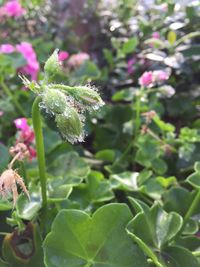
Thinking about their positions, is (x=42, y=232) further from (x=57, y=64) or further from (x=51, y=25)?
(x=51, y=25)

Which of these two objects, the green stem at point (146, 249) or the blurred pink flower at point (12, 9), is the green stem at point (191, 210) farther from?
the blurred pink flower at point (12, 9)

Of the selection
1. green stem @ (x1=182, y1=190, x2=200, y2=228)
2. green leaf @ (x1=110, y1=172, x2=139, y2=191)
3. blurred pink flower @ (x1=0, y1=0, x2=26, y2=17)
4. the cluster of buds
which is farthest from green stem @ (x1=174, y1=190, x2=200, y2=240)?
blurred pink flower @ (x1=0, y1=0, x2=26, y2=17)

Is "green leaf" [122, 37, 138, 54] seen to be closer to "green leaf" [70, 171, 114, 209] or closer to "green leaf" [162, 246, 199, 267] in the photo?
"green leaf" [70, 171, 114, 209]

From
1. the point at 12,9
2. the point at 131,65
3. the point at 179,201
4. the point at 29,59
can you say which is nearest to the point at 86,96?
the point at 179,201

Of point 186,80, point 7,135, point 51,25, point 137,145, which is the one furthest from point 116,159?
point 51,25

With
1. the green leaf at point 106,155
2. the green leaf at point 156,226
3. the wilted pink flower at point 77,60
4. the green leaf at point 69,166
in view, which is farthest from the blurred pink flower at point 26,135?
the wilted pink flower at point 77,60
